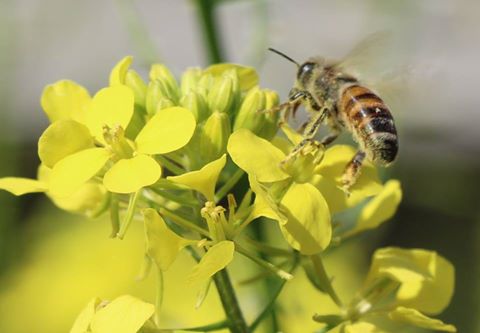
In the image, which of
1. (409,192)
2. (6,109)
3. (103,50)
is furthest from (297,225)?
(103,50)

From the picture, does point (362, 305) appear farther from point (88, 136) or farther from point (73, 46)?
point (73, 46)

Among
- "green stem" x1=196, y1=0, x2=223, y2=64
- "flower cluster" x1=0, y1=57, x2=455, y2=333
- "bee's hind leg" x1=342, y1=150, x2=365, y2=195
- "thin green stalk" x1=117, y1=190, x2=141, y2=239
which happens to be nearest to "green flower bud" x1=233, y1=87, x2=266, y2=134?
"flower cluster" x1=0, y1=57, x2=455, y2=333

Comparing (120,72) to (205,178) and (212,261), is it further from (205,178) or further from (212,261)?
(212,261)

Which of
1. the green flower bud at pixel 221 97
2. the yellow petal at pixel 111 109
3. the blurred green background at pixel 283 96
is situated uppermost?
the yellow petal at pixel 111 109

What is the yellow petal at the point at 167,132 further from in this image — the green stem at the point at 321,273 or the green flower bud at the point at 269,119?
the green stem at the point at 321,273

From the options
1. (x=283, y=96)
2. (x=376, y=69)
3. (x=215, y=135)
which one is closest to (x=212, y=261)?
(x=215, y=135)

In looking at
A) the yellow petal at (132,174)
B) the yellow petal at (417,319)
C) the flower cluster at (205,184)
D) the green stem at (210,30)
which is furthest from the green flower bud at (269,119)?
the green stem at (210,30)

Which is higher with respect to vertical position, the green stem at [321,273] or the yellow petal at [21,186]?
the yellow petal at [21,186]
